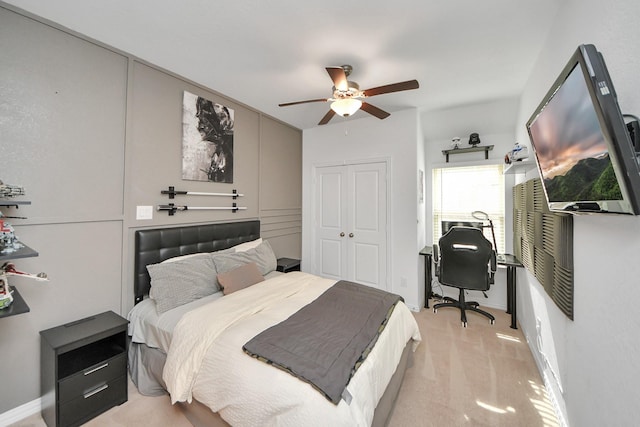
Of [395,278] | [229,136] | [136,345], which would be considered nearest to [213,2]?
[229,136]

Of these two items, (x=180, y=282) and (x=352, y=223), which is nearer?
(x=180, y=282)

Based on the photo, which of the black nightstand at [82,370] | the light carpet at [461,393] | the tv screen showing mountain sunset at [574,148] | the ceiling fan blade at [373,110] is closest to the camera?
the tv screen showing mountain sunset at [574,148]

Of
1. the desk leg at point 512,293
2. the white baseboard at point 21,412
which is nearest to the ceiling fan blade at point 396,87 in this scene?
the desk leg at point 512,293

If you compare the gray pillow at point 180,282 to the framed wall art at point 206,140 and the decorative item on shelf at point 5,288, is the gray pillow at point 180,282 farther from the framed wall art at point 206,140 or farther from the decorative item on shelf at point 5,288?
the framed wall art at point 206,140

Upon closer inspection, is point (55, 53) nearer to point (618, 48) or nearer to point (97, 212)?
point (97, 212)

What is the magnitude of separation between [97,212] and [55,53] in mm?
1190

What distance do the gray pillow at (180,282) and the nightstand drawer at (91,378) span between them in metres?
0.42

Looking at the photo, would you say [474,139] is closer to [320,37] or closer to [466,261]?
[466,261]

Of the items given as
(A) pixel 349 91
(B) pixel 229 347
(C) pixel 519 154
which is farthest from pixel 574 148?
(B) pixel 229 347

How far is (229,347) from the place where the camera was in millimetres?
1515

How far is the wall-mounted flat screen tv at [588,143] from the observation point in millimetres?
834

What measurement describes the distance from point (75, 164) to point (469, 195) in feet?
15.0

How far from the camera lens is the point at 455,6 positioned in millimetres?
1693

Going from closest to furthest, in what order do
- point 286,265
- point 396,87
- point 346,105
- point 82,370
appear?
point 82,370, point 396,87, point 346,105, point 286,265
